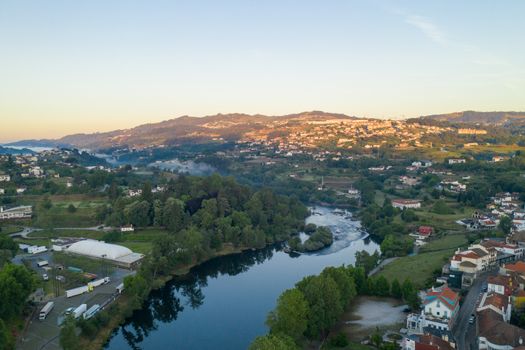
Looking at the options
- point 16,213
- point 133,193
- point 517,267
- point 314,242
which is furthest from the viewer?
point 133,193

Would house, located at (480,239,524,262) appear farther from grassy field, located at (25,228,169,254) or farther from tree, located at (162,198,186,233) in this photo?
tree, located at (162,198,186,233)

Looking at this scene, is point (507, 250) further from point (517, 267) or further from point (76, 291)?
point (76, 291)

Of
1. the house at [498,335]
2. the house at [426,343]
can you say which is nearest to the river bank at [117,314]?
the house at [426,343]

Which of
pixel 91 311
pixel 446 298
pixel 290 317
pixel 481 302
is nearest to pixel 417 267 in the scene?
pixel 481 302

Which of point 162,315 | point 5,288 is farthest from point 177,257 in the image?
point 5,288

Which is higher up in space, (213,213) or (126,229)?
(213,213)

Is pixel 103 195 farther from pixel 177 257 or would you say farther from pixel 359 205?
pixel 359 205
